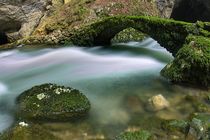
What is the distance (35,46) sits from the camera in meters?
18.7

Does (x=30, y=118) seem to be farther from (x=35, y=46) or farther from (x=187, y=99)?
(x=35, y=46)

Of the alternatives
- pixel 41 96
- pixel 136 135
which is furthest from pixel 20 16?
pixel 136 135

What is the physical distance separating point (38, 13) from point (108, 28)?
589 cm

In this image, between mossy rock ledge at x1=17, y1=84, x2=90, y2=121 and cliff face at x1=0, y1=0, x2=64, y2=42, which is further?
cliff face at x1=0, y1=0, x2=64, y2=42

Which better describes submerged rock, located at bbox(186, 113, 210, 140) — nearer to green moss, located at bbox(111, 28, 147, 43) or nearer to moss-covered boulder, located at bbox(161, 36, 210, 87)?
moss-covered boulder, located at bbox(161, 36, 210, 87)

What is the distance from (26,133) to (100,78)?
5104 millimetres

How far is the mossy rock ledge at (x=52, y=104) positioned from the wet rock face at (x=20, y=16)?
11.5 meters

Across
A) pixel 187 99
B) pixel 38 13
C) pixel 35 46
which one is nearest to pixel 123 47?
pixel 35 46

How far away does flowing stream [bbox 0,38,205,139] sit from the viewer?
915 centimetres

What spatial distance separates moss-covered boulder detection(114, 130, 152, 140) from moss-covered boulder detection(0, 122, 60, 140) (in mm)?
1419

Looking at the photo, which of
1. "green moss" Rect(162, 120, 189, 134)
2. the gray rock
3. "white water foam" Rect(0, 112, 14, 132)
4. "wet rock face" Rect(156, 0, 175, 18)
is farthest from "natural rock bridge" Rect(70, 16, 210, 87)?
"wet rock face" Rect(156, 0, 175, 18)

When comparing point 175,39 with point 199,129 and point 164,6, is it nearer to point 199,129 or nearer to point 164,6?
point 199,129

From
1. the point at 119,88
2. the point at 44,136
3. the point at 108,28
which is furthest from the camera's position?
the point at 108,28

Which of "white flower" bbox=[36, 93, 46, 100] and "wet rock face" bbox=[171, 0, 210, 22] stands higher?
"white flower" bbox=[36, 93, 46, 100]
